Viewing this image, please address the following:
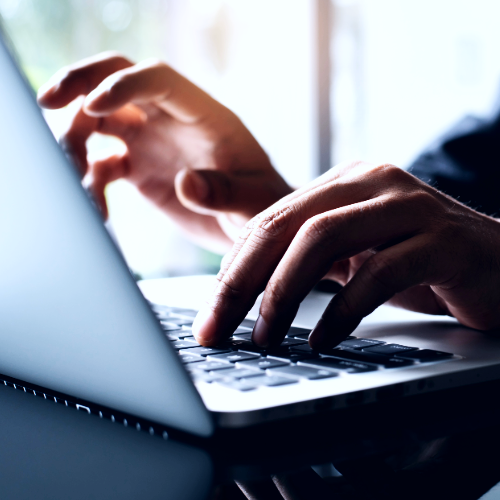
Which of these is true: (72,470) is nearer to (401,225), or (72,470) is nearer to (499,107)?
(401,225)

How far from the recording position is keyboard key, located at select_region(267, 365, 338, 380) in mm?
349

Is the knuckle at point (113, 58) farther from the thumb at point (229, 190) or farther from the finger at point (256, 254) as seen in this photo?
the finger at point (256, 254)

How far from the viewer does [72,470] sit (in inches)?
10.6

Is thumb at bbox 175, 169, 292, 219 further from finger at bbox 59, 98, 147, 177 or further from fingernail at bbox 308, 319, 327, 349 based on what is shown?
fingernail at bbox 308, 319, 327, 349

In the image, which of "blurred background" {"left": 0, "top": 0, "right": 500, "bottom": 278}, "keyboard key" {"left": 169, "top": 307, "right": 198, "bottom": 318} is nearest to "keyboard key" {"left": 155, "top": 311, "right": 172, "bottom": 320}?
"keyboard key" {"left": 169, "top": 307, "right": 198, "bottom": 318}

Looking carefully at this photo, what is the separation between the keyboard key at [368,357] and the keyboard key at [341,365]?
1 centimetres

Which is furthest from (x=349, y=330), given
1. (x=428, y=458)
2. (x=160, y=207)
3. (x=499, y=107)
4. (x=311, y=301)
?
(x=499, y=107)

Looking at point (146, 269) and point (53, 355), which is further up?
point (53, 355)

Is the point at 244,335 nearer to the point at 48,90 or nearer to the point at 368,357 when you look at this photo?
the point at 368,357

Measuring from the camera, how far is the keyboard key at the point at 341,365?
0.37 m

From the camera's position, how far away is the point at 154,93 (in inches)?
35.1

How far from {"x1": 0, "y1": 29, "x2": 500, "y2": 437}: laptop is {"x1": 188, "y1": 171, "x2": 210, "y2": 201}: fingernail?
482 millimetres

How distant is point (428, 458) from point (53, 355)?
0.74 ft

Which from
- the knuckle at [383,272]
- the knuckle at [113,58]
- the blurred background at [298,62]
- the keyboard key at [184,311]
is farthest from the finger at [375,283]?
the blurred background at [298,62]
